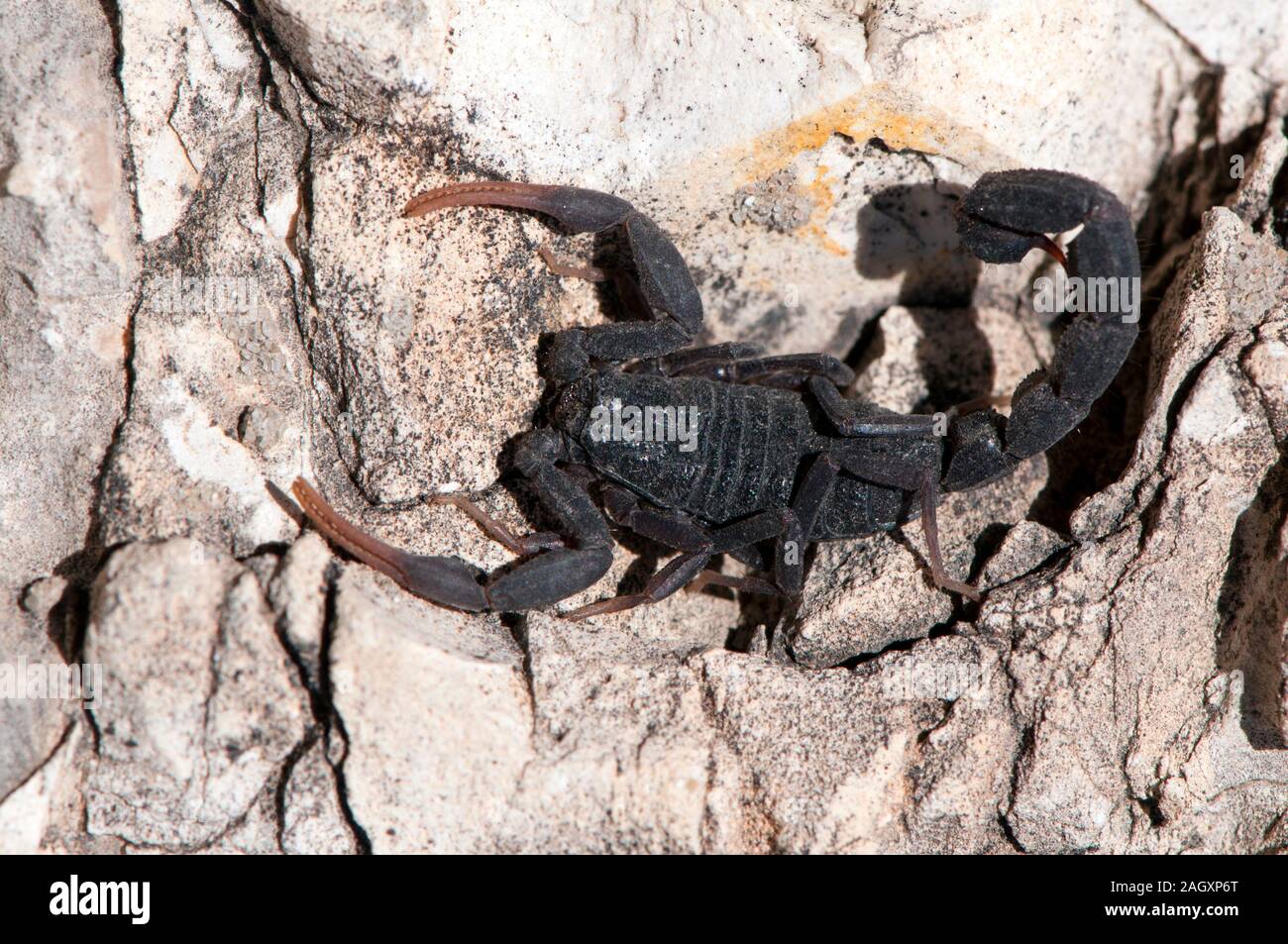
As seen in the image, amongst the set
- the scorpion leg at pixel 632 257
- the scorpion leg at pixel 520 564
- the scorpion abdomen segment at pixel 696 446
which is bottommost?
the scorpion leg at pixel 520 564

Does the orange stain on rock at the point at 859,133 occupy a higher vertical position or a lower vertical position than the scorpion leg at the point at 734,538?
higher

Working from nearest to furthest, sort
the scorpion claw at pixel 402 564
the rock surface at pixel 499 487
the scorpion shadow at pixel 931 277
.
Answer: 1. the rock surface at pixel 499 487
2. the scorpion claw at pixel 402 564
3. the scorpion shadow at pixel 931 277

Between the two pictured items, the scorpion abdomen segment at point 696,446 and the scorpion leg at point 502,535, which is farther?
the scorpion abdomen segment at point 696,446

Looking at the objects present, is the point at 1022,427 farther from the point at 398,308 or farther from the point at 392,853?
the point at 392,853

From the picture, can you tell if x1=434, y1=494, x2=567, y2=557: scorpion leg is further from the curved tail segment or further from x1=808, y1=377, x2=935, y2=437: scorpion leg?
the curved tail segment

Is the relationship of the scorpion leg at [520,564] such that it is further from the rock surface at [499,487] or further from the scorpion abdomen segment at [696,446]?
the scorpion abdomen segment at [696,446]

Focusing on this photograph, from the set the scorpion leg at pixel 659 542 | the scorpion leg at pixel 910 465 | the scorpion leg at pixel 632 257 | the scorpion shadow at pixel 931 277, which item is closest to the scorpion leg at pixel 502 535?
the scorpion leg at pixel 659 542

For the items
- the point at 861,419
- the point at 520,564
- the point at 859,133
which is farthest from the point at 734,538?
the point at 859,133

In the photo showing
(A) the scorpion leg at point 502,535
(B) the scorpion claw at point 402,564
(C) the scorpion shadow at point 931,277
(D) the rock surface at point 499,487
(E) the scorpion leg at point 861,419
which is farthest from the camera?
(C) the scorpion shadow at point 931,277

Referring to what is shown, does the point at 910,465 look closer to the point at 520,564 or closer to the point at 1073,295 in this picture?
the point at 1073,295
